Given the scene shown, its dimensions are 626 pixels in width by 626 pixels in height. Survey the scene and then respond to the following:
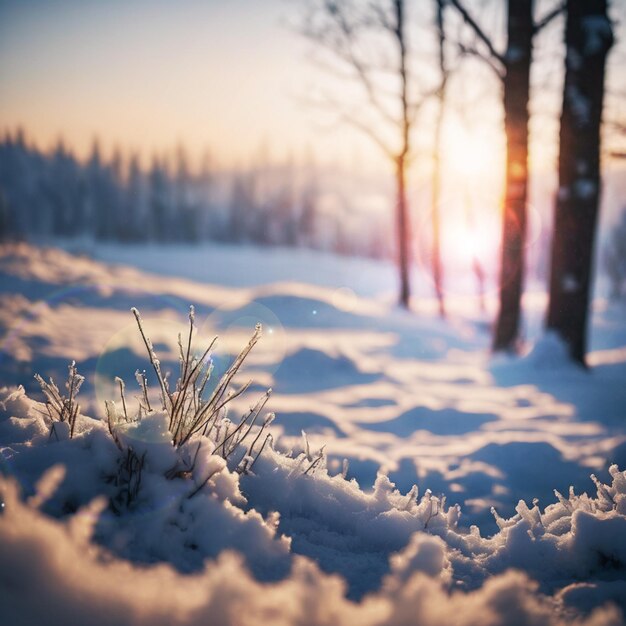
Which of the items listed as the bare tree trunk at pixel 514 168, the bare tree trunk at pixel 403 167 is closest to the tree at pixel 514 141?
the bare tree trunk at pixel 514 168

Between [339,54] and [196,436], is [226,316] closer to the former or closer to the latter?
[339,54]

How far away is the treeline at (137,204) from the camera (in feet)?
220

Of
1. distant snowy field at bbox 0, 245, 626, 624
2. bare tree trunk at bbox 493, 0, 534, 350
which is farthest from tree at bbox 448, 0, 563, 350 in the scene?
distant snowy field at bbox 0, 245, 626, 624

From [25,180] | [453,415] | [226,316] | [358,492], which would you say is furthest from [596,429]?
[25,180]

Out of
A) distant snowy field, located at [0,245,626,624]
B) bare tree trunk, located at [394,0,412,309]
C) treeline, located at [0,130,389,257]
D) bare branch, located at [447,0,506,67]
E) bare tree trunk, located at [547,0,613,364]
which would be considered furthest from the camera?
treeline, located at [0,130,389,257]

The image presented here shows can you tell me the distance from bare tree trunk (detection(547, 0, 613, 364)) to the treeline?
66.6m

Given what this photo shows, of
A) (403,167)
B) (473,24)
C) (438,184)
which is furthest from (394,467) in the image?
(438,184)

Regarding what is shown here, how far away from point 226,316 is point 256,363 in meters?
4.18

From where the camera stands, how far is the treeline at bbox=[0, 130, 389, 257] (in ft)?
220

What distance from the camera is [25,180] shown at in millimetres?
70688

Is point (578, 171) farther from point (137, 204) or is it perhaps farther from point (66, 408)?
point (137, 204)

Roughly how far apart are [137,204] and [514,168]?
246ft

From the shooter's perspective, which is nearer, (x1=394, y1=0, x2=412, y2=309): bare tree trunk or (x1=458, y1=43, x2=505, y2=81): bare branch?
(x1=458, y1=43, x2=505, y2=81): bare branch

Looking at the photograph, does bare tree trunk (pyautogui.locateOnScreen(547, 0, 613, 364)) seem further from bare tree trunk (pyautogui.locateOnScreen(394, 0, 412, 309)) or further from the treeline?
the treeline
